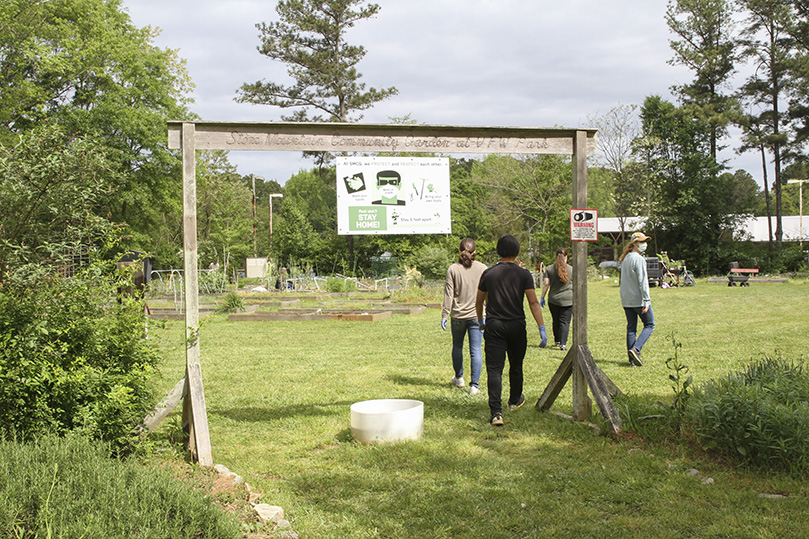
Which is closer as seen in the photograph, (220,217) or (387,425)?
(387,425)

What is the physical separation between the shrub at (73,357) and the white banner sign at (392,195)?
21757 millimetres

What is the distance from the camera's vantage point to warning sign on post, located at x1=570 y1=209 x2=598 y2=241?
20.1 feet

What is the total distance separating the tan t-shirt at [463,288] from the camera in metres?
7.91

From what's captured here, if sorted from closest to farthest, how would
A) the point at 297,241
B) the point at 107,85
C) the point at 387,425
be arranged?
1. the point at 387,425
2. the point at 107,85
3. the point at 297,241

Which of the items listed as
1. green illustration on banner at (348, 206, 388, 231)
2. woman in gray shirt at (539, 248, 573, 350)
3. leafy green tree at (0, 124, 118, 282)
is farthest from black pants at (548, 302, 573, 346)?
→ green illustration on banner at (348, 206, 388, 231)

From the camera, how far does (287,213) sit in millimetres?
46562

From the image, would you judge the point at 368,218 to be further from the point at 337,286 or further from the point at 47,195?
the point at 47,195

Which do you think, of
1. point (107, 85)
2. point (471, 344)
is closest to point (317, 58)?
point (107, 85)

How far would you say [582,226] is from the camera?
615 cm

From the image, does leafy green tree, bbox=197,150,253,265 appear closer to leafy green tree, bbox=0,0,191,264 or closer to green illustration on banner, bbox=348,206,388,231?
leafy green tree, bbox=0,0,191,264

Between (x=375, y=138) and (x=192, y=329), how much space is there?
7.64 feet

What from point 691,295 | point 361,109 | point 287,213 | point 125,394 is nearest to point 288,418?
point 125,394

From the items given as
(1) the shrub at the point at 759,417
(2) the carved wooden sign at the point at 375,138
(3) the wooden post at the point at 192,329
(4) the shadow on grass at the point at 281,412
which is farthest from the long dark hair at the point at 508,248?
(3) the wooden post at the point at 192,329

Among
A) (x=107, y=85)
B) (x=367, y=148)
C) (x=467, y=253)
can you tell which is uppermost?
(x=107, y=85)
